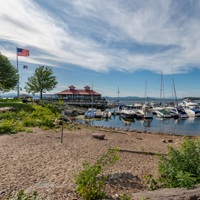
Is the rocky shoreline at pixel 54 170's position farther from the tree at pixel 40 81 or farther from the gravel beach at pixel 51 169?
the tree at pixel 40 81

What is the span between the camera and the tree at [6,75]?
25.8 m

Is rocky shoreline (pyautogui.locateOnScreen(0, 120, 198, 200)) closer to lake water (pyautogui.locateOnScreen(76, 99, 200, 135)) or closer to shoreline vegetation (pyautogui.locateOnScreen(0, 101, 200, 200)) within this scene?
shoreline vegetation (pyautogui.locateOnScreen(0, 101, 200, 200))

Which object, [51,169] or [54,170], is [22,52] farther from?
[54,170]

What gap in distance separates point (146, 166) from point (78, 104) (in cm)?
4738

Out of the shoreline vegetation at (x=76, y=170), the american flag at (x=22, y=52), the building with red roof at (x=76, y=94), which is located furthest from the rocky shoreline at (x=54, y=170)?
the building with red roof at (x=76, y=94)

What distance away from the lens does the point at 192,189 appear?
3.12 metres

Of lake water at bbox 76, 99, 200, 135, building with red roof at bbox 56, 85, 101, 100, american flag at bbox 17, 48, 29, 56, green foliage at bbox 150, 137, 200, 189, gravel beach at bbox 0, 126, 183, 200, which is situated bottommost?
lake water at bbox 76, 99, 200, 135

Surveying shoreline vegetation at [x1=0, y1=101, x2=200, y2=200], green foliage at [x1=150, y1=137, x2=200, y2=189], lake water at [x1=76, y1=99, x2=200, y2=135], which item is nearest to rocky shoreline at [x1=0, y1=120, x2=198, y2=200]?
shoreline vegetation at [x1=0, y1=101, x2=200, y2=200]

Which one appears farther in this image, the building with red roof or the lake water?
the building with red roof

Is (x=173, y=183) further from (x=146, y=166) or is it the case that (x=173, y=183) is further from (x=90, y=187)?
(x=146, y=166)

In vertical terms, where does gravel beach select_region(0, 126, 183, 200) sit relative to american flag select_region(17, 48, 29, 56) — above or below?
below

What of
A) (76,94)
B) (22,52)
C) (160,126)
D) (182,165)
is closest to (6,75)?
(22,52)

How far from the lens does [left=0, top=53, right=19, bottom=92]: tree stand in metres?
25.8

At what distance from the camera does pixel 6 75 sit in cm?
2634
